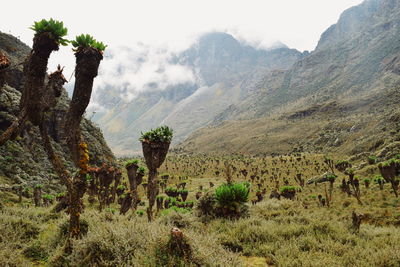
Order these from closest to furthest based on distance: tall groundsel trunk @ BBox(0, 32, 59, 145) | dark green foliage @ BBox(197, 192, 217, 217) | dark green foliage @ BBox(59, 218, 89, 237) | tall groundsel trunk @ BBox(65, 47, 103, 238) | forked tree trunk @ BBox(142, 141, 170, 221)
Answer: tall groundsel trunk @ BBox(65, 47, 103, 238) → tall groundsel trunk @ BBox(0, 32, 59, 145) → dark green foliage @ BBox(59, 218, 89, 237) → dark green foliage @ BBox(197, 192, 217, 217) → forked tree trunk @ BBox(142, 141, 170, 221)

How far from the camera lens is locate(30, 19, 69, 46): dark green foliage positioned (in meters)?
8.46

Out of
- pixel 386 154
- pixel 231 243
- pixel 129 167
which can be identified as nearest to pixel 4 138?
pixel 231 243

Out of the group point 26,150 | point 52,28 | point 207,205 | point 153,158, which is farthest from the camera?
point 26,150

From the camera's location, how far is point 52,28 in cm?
859

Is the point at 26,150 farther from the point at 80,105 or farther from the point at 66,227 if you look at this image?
the point at 80,105

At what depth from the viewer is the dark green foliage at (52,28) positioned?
846 centimetres

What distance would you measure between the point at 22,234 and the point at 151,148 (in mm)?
6874

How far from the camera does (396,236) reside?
9195 mm

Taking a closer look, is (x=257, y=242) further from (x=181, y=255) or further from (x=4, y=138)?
(x=4, y=138)

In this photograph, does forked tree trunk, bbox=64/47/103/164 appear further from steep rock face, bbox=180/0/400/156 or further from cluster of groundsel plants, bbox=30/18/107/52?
steep rock face, bbox=180/0/400/156

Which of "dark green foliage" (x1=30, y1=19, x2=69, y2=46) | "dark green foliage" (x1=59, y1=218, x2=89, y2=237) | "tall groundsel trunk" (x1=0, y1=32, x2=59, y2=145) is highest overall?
"dark green foliage" (x1=30, y1=19, x2=69, y2=46)

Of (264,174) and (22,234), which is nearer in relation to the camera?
(22,234)

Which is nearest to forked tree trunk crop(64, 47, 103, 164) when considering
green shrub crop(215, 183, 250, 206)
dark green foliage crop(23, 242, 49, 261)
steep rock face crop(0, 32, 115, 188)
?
dark green foliage crop(23, 242, 49, 261)

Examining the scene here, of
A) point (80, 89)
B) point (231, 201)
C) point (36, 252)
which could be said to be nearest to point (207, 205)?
point (231, 201)
